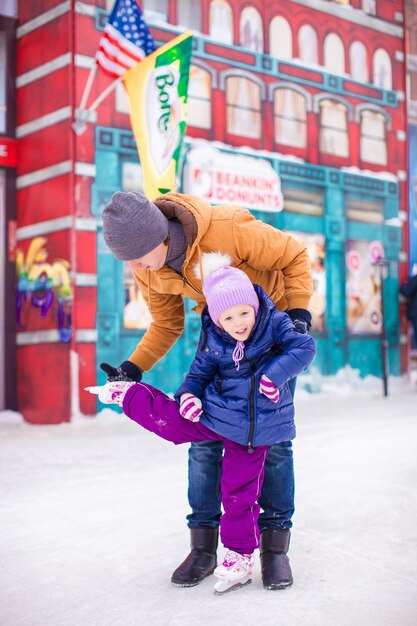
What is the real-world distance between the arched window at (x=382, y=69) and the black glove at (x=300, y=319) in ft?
26.8

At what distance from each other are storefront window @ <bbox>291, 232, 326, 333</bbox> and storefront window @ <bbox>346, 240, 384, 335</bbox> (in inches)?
17.8

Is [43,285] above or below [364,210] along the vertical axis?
below

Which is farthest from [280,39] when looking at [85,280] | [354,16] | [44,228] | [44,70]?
[85,280]

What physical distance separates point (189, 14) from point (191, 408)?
6743 mm

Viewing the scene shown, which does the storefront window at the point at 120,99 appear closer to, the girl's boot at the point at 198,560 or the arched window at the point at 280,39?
the arched window at the point at 280,39

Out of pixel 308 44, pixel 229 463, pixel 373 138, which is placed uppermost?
pixel 308 44

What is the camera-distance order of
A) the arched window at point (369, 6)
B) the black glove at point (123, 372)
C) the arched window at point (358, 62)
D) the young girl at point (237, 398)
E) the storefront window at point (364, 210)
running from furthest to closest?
the arched window at point (369, 6) → the arched window at point (358, 62) → the storefront window at point (364, 210) → the black glove at point (123, 372) → the young girl at point (237, 398)

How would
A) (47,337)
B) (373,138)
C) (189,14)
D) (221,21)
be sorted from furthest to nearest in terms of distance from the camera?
(373,138) < (221,21) < (189,14) < (47,337)

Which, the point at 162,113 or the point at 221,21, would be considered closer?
the point at 162,113

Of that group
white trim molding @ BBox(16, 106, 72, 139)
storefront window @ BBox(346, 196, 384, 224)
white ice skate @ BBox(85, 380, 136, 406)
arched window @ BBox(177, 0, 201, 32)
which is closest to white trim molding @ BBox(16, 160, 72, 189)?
white trim molding @ BBox(16, 106, 72, 139)

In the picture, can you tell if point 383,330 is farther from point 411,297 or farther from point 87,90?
point 87,90

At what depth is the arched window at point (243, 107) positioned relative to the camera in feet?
26.7

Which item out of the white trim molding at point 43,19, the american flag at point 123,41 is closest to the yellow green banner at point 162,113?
the american flag at point 123,41

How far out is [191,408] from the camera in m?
2.19
